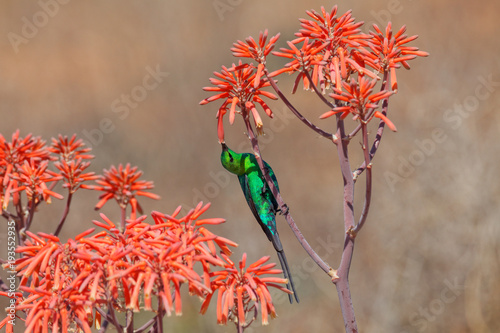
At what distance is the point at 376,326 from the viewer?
23.7 ft

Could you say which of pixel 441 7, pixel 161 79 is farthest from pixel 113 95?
pixel 441 7

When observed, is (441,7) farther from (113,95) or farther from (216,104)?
(113,95)

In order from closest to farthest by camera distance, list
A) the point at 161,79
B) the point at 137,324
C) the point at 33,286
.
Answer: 1. the point at 33,286
2. the point at 137,324
3. the point at 161,79

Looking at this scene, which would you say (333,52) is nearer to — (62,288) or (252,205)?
(252,205)

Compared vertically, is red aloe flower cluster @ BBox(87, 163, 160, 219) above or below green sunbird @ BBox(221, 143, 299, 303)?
below

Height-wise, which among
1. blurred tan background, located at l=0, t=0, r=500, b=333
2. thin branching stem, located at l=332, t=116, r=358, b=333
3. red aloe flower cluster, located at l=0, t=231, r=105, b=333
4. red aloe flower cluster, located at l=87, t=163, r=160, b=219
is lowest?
red aloe flower cluster, located at l=0, t=231, r=105, b=333

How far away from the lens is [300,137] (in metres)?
9.77

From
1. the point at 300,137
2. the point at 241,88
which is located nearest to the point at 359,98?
the point at 241,88

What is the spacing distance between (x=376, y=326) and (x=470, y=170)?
88.4 inches

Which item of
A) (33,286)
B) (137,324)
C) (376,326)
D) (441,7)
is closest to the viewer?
(33,286)

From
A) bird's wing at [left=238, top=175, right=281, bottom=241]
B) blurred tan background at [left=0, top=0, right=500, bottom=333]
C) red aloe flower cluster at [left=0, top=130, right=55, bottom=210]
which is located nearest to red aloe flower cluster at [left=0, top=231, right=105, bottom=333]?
red aloe flower cluster at [left=0, top=130, right=55, bottom=210]

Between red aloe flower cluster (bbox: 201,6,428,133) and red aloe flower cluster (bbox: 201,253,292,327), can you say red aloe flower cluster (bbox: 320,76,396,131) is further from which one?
red aloe flower cluster (bbox: 201,253,292,327)

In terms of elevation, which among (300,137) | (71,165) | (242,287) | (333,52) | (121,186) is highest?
(300,137)

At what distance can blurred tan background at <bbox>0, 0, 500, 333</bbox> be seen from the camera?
7023mm
